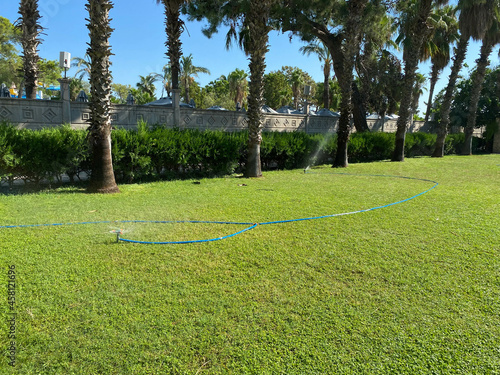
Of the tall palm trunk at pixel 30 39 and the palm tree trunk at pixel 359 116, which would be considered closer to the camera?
the tall palm trunk at pixel 30 39

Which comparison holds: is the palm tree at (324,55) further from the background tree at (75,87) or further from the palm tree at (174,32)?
the background tree at (75,87)

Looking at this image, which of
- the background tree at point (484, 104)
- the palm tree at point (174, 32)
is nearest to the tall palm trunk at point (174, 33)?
the palm tree at point (174, 32)

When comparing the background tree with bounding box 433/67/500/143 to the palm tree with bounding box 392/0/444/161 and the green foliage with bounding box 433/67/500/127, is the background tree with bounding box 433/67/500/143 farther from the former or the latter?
the palm tree with bounding box 392/0/444/161

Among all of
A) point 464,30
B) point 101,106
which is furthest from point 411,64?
point 101,106

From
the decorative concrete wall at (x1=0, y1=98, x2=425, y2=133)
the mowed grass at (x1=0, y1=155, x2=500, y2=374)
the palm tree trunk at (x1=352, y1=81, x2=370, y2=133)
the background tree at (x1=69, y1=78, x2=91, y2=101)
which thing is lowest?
the mowed grass at (x1=0, y1=155, x2=500, y2=374)

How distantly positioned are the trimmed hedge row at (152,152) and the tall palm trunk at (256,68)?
2.27 ft

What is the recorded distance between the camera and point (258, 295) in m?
3.12

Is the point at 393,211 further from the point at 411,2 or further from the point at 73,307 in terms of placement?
the point at 411,2

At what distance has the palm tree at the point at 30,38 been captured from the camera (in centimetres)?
1248

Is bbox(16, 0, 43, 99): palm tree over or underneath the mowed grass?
over

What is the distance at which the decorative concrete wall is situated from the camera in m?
12.3

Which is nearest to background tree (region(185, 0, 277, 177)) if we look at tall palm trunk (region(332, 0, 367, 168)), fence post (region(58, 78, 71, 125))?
tall palm trunk (region(332, 0, 367, 168))

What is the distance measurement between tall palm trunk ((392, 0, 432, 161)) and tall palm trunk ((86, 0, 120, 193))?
48.9 ft

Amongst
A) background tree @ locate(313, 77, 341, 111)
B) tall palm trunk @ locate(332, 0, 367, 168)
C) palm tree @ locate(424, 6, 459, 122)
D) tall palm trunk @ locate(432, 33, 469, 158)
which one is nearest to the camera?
tall palm trunk @ locate(332, 0, 367, 168)
